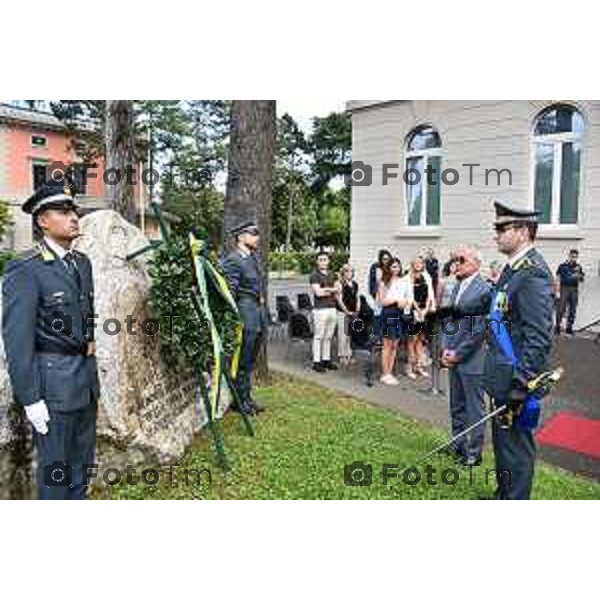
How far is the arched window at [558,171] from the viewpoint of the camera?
12.6ft

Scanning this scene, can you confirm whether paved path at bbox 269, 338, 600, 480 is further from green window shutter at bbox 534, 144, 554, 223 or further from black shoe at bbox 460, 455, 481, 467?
green window shutter at bbox 534, 144, 554, 223

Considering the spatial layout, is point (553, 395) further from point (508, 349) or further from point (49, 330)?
point (49, 330)

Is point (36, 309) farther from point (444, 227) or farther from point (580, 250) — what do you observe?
point (580, 250)

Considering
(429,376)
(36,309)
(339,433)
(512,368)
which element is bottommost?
(339,433)

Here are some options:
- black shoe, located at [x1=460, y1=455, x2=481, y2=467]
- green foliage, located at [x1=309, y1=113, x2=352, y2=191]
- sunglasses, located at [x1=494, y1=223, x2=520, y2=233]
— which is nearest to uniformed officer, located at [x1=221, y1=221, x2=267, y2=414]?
green foliage, located at [x1=309, y1=113, x2=352, y2=191]

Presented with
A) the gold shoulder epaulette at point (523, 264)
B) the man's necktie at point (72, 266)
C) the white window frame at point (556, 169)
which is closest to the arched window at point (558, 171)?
the white window frame at point (556, 169)

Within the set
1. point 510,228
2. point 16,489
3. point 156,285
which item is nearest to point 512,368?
point 510,228

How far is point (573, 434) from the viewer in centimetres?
416

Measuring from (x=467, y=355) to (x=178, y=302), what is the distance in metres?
1.78

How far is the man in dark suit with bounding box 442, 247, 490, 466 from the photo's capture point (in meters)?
3.83

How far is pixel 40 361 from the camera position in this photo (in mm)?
2832

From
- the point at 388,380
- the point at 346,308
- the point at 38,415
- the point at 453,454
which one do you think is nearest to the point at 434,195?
the point at 346,308

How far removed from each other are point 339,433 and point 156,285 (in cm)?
159

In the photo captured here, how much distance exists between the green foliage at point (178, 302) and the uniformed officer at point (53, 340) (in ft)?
1.80
